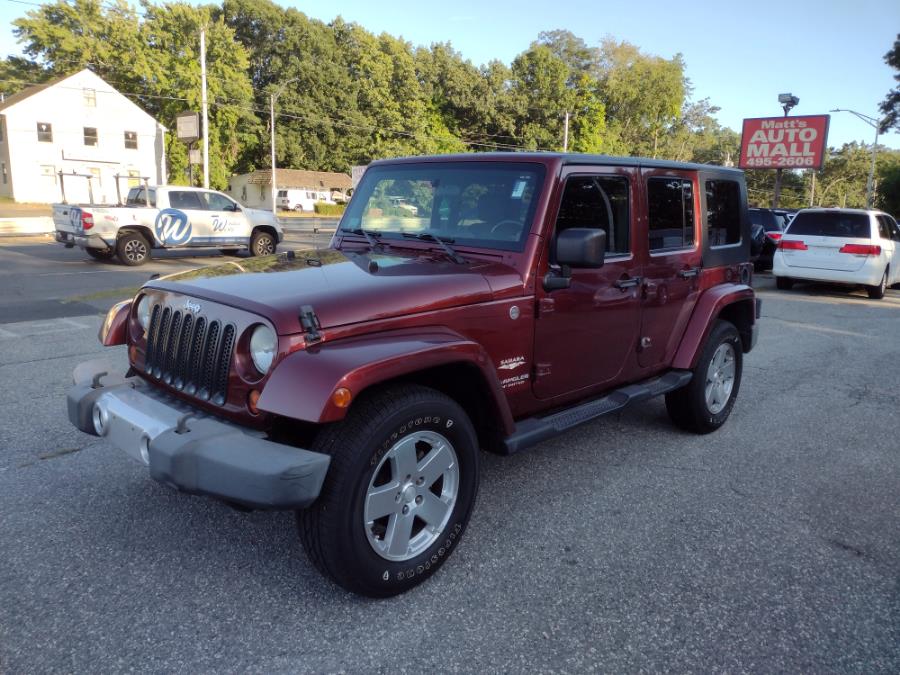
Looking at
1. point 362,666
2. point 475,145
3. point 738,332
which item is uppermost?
point 475,145

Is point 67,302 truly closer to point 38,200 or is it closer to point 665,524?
point 665,524

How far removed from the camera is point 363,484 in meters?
2.54

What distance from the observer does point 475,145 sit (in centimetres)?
7244

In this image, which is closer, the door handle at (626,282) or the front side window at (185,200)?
the door handle at (626,282)

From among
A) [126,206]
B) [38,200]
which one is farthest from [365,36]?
[126,206]

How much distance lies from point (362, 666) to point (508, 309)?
65.1 inches

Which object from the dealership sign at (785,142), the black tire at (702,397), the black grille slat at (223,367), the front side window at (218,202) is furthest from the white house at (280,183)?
the black grille slat at (223,367)

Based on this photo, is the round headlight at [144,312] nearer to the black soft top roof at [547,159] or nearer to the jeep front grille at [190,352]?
the jeep front grille at [190,352]

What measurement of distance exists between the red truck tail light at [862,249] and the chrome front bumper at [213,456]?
1289 cm

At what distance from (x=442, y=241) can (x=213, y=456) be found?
1.73 meters

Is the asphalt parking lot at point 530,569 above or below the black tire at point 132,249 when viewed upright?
below

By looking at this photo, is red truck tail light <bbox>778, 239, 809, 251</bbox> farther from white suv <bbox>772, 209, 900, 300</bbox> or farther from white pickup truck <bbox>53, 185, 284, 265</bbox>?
white pickup truck <bbox>53, 185, 284, 265</bbox>

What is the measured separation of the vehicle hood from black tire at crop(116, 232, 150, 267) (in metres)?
12.9

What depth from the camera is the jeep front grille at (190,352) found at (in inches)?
107
